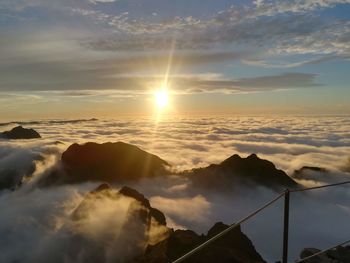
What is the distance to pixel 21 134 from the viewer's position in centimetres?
13825

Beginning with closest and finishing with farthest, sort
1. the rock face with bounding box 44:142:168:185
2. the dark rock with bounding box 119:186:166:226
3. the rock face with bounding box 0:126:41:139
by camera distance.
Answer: the dark rock with bounding box 119:186:166:226 < the rock face with bounding box 44:142:168:185 < the rock face with bounding box 0:126:41:139

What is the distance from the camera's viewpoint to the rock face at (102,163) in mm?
68562

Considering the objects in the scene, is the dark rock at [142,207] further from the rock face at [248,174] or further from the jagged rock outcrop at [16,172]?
the jagged rock outcrop at [16,172]

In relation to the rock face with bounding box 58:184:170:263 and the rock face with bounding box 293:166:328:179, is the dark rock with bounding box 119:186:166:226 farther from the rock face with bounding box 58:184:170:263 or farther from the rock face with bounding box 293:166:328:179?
the rock face with bounding box 293:166:328:179

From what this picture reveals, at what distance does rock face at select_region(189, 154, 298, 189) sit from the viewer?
77.1m

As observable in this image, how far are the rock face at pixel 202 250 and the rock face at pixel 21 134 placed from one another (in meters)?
124

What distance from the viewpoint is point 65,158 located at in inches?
2800

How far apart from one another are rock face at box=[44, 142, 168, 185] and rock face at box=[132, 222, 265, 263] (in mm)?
49048

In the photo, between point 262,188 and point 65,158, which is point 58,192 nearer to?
point 65,158

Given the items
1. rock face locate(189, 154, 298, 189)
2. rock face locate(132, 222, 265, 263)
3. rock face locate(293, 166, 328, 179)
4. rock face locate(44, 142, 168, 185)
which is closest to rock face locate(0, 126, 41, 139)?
rock face locate(44, 142, 168, 185)

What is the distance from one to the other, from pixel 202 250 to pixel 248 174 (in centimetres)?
6823

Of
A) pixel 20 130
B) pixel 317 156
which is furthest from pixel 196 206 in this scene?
pixel 317 156

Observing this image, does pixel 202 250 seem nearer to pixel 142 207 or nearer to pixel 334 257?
pixel 334 257

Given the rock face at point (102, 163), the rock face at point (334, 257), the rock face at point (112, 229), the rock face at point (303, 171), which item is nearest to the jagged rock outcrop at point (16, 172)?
the rock face at point (102, 163)
